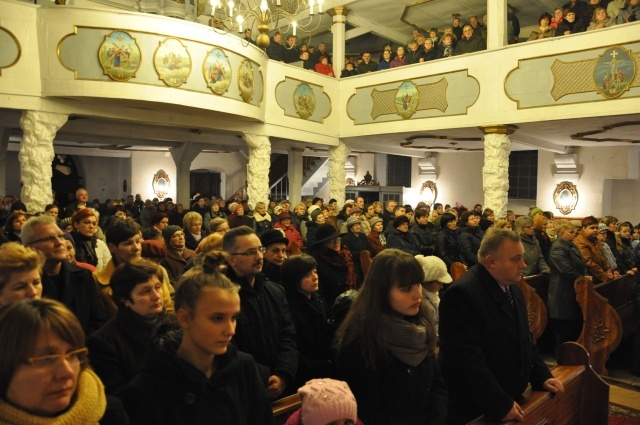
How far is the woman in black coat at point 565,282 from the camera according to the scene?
233 inches

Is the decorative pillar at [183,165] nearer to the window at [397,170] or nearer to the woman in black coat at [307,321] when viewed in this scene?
the window at [397,170]

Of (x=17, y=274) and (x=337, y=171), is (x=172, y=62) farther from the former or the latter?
(x=17, y=274)

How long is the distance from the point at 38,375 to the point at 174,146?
51.3 feet

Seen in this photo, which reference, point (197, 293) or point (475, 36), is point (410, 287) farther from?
point (475, 36)

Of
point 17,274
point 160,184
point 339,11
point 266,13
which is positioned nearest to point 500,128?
point 339,11

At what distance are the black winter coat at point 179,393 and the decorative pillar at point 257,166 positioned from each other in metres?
10.1

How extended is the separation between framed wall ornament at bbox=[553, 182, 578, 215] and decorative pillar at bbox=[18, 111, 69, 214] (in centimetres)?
1429

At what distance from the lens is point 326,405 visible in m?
1.92

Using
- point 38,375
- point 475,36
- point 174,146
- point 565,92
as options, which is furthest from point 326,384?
point 174,146

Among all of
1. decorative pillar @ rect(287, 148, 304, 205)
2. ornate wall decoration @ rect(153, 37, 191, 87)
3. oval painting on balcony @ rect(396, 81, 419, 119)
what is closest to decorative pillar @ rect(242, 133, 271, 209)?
ornate wall decoration @ rect(153, 37, 191, 87)

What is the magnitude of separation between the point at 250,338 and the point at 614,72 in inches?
360

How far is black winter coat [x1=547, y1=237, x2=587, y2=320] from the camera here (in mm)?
5910

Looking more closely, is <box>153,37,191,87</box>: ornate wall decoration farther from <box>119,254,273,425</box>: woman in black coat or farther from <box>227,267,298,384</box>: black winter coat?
<box>119,254,273,425</box>: woman in black coat

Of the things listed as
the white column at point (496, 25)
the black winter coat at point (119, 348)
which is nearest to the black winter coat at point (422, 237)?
the white column at point (496, 25)
